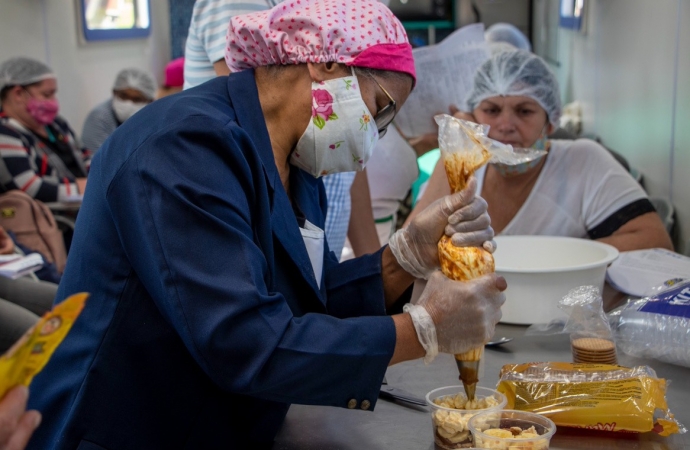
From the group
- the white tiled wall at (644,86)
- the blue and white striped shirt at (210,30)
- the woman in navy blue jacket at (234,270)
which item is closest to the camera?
the woman in navy blue jacket at (234,270)

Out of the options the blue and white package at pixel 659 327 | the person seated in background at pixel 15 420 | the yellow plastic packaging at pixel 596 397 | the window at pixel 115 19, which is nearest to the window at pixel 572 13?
the window at pixel 115 19

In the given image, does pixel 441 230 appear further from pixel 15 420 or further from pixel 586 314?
pixel 15 420

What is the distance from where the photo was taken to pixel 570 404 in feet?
4.37

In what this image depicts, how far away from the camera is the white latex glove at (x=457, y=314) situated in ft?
4.15

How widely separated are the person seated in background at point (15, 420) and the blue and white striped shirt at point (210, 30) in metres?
1.51

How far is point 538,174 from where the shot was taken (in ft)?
9.23

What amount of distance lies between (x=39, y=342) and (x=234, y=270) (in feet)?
1.39

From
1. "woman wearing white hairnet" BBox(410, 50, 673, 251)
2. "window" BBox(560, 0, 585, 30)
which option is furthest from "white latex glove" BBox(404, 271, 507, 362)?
"window" BBox(560, 0, 585, 30)

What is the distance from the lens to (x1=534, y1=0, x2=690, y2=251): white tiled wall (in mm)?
3021

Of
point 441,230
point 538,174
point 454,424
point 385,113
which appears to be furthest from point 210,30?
point 454,424

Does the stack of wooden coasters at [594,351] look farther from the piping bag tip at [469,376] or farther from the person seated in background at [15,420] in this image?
the person seated in background at [15,420]

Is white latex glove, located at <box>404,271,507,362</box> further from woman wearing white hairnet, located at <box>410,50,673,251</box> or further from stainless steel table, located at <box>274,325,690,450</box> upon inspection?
woman wearing white hairnet, located at <box>410,50,673,251</box>

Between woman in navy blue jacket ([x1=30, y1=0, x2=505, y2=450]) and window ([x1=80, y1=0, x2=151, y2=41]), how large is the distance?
6405 millimetres

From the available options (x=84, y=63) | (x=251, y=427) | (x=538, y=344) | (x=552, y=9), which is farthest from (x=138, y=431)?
(x=552, y=9)
